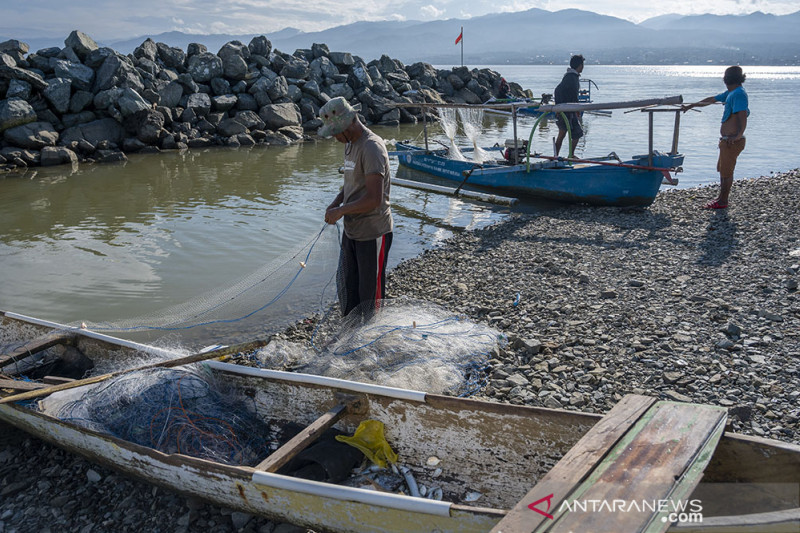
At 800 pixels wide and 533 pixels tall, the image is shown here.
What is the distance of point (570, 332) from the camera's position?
610 centimetres

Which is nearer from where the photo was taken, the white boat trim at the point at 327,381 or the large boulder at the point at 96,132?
the white boat trim at the point at 327,381

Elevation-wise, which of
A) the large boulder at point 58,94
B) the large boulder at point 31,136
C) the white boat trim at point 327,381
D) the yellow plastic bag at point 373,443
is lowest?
the yellow plastic bag at point 373,443

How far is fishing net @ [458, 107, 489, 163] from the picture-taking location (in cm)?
1452

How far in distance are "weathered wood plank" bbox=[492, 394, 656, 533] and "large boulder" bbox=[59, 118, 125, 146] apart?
863 inches

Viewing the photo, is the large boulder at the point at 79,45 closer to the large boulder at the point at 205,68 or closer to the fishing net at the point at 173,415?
the large boulder at the point at 205,68

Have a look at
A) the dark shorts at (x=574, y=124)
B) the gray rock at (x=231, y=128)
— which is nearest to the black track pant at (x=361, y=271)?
the dark shorts at (x=574, y=124)

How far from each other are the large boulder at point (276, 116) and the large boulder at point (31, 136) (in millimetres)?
8223

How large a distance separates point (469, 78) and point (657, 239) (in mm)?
32040

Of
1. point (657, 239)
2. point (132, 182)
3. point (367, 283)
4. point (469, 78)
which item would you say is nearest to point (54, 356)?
point (367, 283)

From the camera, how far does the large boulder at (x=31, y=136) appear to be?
19.7 metres

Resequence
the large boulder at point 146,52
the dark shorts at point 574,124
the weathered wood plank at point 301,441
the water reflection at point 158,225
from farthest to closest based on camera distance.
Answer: the large boulder at point 146,52 < the dark shorts at point 574,124 < the water reflection at point 158,225 < the weathered wood plank at point 301,441

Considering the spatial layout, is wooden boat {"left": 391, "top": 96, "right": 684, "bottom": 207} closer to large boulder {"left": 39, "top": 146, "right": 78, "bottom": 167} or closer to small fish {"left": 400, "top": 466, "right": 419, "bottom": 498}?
small fish {"left": 400, "top": 466, "right": 419, "bottom": 498}

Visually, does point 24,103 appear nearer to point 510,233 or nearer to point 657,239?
point 510,233

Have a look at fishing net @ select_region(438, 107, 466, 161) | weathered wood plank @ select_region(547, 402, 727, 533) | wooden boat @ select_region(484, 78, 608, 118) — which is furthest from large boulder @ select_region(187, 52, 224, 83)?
weathered wood plank @ select_region(547, 402, 727, 533)
